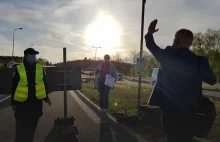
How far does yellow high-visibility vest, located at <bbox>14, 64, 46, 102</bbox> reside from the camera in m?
5.03

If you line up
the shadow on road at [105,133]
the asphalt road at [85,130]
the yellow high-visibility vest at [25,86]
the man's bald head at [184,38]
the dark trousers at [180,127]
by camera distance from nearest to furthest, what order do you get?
the dark trousers at [180,127] < the man's bald head at [184,38] < the yellow high-visibility vest at [25,86] < the shadow on road at [105,133] < the asphalt road at [85,130]

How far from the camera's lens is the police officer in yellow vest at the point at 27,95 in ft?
16.5

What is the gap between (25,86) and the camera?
5.10 metres

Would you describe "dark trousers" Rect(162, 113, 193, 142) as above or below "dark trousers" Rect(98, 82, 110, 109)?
above

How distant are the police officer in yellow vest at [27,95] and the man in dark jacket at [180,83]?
2194mm

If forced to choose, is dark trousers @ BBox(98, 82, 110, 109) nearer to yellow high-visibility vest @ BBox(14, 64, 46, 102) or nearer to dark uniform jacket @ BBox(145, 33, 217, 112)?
yellow high-visibility vest @ BBox(14, 64, 46, 102)

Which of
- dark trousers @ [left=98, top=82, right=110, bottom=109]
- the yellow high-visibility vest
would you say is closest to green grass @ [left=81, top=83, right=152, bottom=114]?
dark trousers @ [left=98, top=82, right=110, bottom=109]

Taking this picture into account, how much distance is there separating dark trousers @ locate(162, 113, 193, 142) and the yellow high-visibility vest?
2.32 metres

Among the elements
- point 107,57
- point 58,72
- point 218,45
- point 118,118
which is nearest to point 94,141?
point 58,72

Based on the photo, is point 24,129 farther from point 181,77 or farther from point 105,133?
point 105,133

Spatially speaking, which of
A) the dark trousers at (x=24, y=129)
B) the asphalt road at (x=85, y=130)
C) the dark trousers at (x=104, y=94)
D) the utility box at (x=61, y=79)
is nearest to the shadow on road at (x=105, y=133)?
the asphalt road at (x=85, y=130)

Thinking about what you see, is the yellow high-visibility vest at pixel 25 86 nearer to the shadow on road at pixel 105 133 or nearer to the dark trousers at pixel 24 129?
the dark trousers at pixel 24 129

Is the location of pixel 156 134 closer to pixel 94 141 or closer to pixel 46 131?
pixel 94 141

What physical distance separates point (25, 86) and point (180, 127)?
2.56 metres
